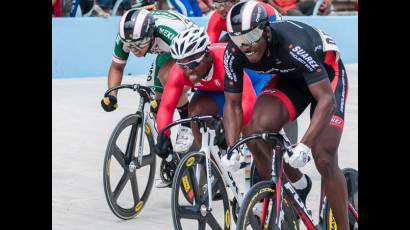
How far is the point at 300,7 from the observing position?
1756cm

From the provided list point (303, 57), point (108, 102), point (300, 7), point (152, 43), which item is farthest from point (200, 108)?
point (300, 7)

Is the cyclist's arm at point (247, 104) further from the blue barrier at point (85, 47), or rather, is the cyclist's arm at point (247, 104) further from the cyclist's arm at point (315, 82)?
the blue barrier at point (85, 47)

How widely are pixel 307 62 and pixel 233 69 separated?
501 mm

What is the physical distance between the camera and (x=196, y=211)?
671cm

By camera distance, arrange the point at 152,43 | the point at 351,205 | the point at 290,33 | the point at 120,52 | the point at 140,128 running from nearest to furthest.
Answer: the point at 290,33 < the point at 351,205 < the point at 152,43 < the point at 140,128 < the point at 120,52

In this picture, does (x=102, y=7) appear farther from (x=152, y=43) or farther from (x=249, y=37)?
(x=249, y=37)

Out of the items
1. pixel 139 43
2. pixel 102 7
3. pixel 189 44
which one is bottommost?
pixel 102 7

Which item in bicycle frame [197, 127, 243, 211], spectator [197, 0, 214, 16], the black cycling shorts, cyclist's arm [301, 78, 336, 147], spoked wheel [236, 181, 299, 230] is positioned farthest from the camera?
spectator [197, 0, 214, 16]

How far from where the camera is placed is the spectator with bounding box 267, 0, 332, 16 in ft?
55.2

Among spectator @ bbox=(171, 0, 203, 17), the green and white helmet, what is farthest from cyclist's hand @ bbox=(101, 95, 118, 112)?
spectator @ bbox=(171, 0, 203, 17)

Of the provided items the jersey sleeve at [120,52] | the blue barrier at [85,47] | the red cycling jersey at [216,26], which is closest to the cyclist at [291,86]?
the jersey sleeve at [120,52]

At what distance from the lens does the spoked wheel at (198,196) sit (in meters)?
6.68

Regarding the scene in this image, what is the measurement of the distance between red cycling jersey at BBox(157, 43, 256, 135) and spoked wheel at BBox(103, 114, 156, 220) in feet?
2.54

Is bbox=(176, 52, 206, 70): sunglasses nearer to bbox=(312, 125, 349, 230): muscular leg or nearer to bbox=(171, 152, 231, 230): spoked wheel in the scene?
bbox=(171, 152, 231, 230): spoked wheel
